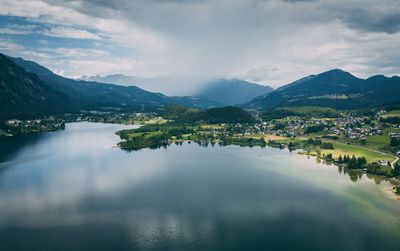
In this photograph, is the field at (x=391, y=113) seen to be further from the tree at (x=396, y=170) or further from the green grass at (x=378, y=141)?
the tree at (x=396, y=170)

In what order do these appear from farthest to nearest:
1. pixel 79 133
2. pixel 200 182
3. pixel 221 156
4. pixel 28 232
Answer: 1. pixel 79 133
2. pixel 221 156
3. pixel 200 182
4. pixel 28 232

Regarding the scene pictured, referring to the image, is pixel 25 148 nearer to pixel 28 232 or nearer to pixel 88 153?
pixel 88 153

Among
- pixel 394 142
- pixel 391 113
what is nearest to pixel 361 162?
pixel 394 142

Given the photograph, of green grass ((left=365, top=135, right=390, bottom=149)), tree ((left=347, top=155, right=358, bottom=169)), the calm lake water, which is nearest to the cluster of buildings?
the calm lake water

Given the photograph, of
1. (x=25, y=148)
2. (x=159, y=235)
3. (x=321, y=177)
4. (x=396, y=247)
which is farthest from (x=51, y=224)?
(x=25, y=148)

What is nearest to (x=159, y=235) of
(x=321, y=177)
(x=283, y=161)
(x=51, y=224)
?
(x=51, y=224)

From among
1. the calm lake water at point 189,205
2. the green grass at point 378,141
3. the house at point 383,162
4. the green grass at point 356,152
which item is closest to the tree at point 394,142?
the green grass at point 378,141

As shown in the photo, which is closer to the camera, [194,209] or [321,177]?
[194,209]

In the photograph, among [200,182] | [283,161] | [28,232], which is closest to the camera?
[28,232]
